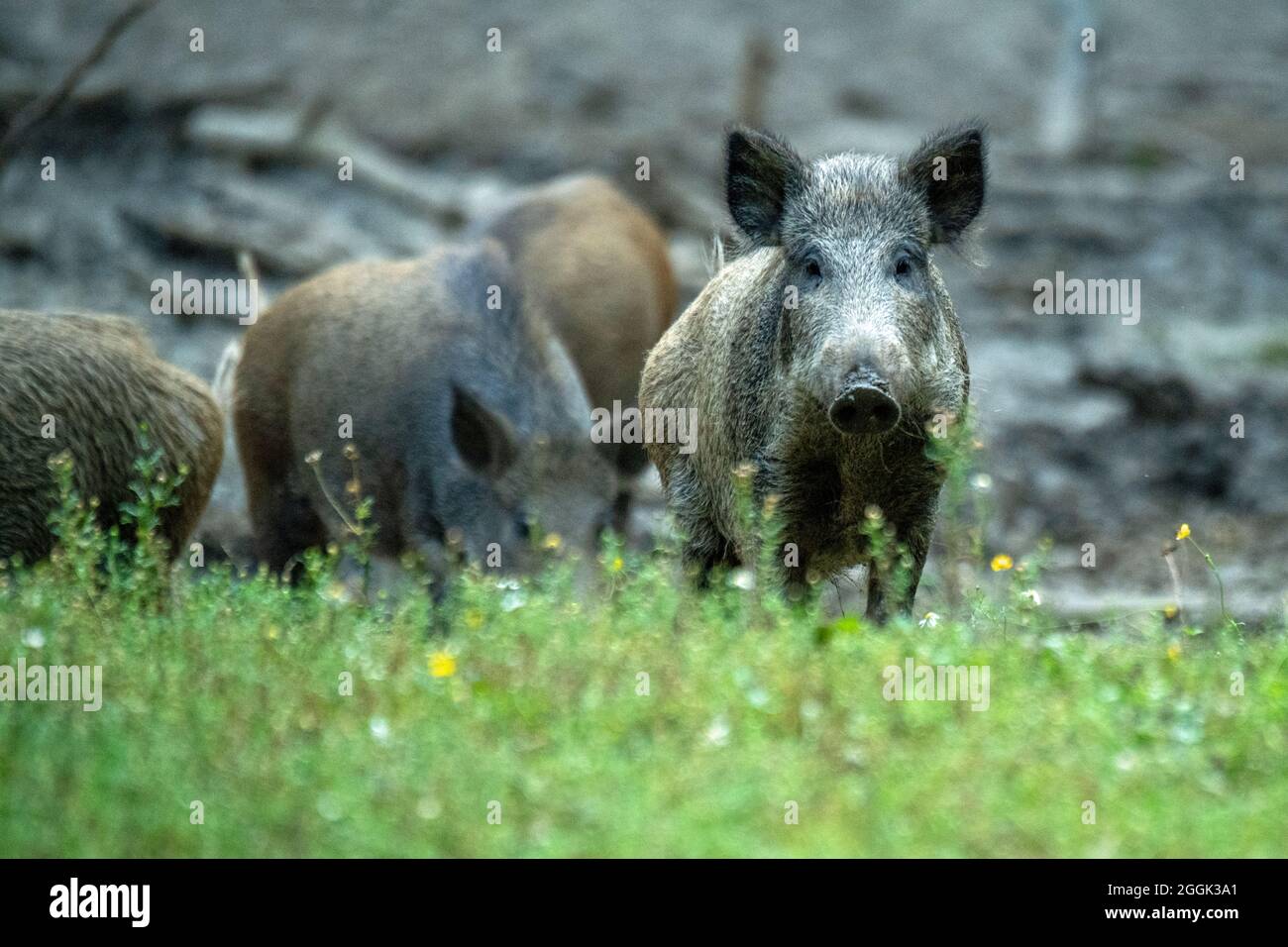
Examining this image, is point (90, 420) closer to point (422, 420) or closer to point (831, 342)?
point (422, 420)

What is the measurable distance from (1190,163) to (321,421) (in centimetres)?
1213

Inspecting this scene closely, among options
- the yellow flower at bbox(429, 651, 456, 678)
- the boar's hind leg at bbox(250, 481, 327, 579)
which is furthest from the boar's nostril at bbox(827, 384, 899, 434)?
the boar's hind leg at bbox(250, 481, 327, 579)

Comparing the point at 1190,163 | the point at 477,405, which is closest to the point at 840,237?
the point at 477,405

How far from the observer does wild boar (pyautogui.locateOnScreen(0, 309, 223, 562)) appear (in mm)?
6805

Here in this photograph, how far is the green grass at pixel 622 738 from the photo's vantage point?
395 centimetres

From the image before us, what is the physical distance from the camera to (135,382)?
285 inches

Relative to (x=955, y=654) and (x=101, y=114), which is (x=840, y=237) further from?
(x=101, y=114)

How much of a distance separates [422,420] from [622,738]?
4276 mm

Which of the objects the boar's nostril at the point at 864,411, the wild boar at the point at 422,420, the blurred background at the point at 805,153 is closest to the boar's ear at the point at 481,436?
the wild boar at the point at 422,420

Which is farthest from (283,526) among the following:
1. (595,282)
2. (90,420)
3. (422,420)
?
(595,282)

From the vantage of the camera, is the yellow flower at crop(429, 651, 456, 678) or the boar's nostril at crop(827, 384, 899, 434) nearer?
the yellow flower at crop(429, 651, 456, 678)

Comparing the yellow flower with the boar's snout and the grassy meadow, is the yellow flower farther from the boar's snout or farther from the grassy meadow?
the boar's snout

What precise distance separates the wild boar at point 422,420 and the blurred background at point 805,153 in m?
1.11

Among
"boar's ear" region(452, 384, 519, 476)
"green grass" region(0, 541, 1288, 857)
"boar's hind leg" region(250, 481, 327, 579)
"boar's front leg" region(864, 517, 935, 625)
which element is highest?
"boar's ear" region(452, 384, 519, 476)
